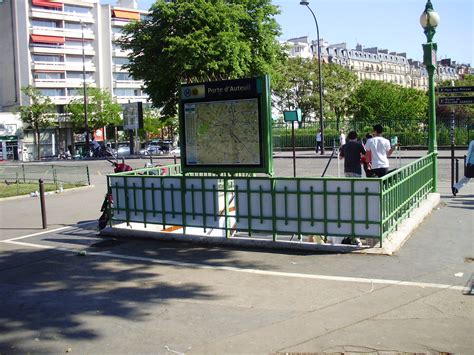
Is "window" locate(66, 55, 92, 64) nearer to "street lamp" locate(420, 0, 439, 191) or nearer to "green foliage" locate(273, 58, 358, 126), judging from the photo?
"green foliage" locate(273, 58, 358, 126)

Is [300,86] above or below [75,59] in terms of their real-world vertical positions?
below

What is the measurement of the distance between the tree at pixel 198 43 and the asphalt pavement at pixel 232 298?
27.2m

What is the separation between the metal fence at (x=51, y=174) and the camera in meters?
22.1

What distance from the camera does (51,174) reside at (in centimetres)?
2334

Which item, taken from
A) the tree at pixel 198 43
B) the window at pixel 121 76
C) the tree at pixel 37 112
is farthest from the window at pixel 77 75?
the tree at pixel 198 43

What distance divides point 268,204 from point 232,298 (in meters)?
2.68

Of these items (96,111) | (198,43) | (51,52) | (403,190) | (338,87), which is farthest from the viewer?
(51,52)

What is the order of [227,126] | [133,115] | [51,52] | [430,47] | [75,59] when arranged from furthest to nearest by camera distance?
[75,59]
[51,52]
[133,115]
[430,47]
[227,126]

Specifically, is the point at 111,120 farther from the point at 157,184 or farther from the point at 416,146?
the point at 157,184

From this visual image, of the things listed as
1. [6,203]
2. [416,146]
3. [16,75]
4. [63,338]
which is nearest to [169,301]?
[63,338]

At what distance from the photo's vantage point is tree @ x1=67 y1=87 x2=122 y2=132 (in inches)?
2498

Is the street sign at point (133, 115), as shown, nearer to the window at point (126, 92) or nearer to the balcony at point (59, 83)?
the balcony at point (59, 83)

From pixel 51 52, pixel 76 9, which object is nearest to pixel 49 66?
pixel 51 52

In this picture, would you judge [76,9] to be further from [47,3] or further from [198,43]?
[198,43]
